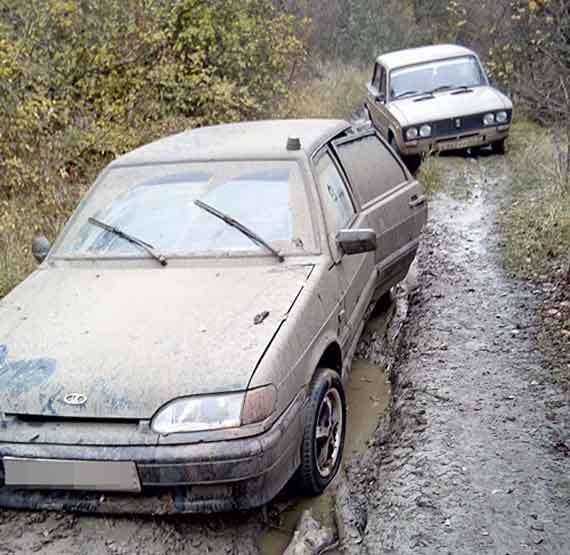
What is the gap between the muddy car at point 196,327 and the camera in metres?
2.80

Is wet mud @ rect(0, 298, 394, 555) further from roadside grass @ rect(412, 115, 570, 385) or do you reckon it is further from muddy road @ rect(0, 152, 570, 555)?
roadside grass @ rect(412, 115, 570, 385)

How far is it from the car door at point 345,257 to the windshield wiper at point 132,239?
92 cm

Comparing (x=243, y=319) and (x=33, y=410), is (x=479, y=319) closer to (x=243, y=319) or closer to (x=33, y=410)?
(x=243, y=319)

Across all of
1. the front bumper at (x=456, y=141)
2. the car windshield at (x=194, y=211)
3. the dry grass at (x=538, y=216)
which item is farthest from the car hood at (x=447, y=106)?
the car windshield at (x=194, y=211)

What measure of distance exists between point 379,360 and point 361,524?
6.34 ft

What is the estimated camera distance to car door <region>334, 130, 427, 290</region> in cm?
486

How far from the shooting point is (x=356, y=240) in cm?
390

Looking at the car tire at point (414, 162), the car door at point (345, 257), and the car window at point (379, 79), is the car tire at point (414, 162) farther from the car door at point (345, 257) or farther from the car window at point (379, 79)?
the car door at point (345, 257)

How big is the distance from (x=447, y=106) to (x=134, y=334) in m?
8.18

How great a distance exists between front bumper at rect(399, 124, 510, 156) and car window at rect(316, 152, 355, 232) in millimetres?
5723

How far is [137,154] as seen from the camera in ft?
15.1

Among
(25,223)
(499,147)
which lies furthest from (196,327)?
(499,147)

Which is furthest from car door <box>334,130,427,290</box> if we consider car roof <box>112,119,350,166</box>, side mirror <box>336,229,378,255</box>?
side mirror <box>336,229,378,255</box>

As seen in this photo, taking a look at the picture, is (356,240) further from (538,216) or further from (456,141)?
(456,141)
